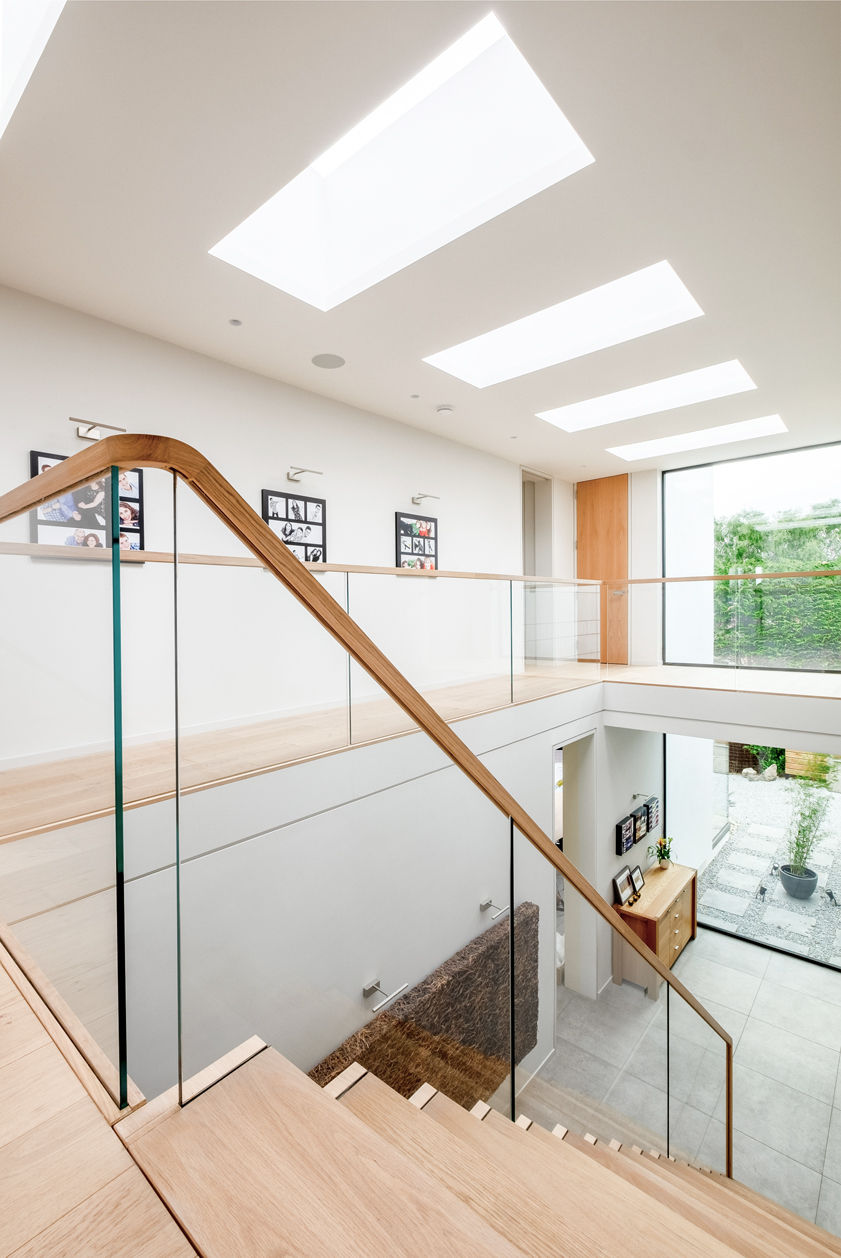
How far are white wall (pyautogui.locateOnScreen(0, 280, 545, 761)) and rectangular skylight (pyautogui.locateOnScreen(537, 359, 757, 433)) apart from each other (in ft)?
3.54

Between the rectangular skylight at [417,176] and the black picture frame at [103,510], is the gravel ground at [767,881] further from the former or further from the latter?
the black picture frame at [103,510]

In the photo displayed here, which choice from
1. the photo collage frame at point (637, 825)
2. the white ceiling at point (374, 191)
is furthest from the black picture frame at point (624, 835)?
the white ceiling at point (374, 191)

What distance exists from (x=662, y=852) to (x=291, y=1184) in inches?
266

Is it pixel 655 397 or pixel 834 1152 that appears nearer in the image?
pixel 834 1152

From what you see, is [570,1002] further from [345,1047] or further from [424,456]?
[424,456]

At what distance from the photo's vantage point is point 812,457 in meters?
6.17

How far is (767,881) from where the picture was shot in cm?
639

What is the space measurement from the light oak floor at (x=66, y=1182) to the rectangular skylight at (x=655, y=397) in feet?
15.2

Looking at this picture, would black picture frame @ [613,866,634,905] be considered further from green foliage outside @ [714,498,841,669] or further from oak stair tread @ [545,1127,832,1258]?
oak stair tread @ [545,1127,832,1258]

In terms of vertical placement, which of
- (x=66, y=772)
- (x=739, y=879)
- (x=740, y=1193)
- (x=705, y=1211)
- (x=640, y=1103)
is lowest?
(x=739, y=879)

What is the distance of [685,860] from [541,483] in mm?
4620

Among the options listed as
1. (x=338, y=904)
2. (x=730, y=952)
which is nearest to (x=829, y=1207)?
(x=730, y=952)

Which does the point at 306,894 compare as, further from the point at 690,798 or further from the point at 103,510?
the point at 690,798

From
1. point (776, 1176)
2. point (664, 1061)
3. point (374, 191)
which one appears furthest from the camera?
point (776, 1176)
